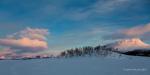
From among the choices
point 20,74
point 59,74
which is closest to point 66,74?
point 59,74

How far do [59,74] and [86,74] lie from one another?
342 cm

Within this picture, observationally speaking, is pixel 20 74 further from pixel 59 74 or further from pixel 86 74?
pixel 86 74

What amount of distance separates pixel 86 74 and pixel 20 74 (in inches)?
321

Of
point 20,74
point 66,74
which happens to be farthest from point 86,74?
point 20,74

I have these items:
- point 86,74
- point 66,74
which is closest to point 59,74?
point 66,74

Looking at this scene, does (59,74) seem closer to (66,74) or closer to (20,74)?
(66,74)

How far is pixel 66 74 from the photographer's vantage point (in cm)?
3581

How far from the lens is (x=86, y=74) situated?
35656mm

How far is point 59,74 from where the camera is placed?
115 ft

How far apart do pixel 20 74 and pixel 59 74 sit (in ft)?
15.6

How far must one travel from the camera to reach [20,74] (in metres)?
34.5

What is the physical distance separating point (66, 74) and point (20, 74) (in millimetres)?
5716

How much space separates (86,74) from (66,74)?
2526 millimetres

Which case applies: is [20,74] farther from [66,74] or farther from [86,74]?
[86,74]
